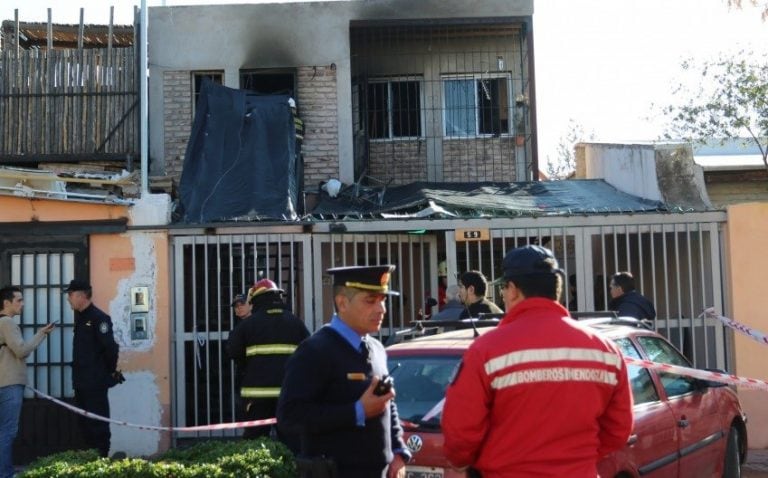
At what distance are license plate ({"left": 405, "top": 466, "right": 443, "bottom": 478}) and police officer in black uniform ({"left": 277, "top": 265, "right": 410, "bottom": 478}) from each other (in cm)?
102

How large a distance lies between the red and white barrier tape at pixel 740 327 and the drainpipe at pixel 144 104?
250 inches

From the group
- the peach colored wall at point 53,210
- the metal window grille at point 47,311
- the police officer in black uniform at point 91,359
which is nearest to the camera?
the police officer in black uniform at point 91,359

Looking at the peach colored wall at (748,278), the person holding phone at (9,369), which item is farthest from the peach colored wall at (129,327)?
the peach colored wall at (748,278)

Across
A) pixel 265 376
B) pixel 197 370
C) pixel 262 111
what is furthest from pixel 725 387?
pixel 262 111

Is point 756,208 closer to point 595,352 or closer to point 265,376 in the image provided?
point 265,376

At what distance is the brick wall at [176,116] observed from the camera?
14250 millimetres

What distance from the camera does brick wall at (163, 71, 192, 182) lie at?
14250 millimetres

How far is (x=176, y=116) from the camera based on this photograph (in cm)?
1439

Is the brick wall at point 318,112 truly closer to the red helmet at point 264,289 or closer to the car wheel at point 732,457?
the red helmet at point 264,289

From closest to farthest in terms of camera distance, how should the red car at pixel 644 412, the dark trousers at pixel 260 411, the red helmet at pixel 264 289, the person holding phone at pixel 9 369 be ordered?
the red car at pixel 644 412
the dark trousers at pixel 260 411
the red helmet at pixel 264 289
the person holding phone at pixel 9 369

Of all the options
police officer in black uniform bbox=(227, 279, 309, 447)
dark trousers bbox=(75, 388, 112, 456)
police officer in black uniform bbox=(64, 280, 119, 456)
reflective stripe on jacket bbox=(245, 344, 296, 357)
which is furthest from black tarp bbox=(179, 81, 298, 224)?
reflective stripe on jacket bbox=(245, 344, 296, 357)

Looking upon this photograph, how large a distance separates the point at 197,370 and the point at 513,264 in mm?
7482

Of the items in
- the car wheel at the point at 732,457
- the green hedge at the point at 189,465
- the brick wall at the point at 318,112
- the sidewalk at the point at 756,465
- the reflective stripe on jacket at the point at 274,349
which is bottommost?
the sidewalk at the point at 756,465

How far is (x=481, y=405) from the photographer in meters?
4.00
